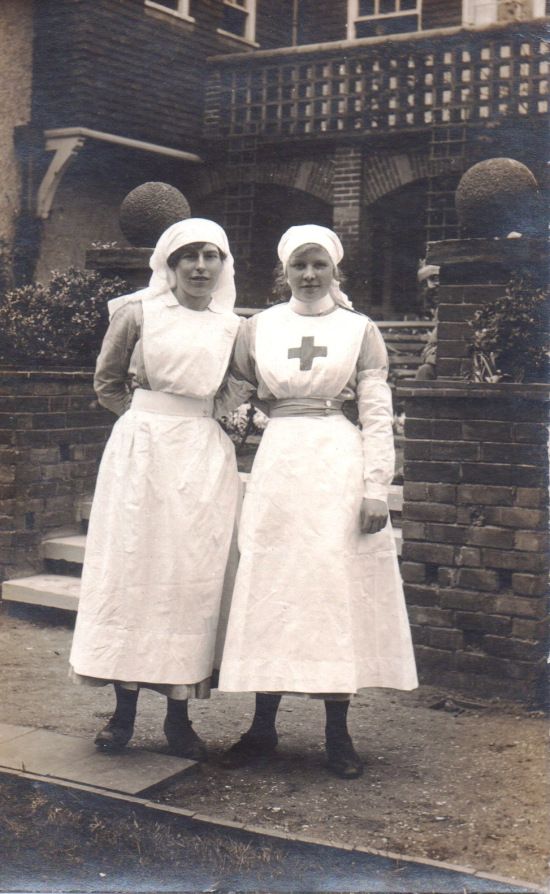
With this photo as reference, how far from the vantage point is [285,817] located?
134 inches

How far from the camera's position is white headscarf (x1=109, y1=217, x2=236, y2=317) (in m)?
3.83

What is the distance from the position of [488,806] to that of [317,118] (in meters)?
11.2

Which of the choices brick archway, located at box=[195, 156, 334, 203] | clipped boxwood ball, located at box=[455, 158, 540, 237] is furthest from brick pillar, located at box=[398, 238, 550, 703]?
brick archway, located at box=[195, 156, 334, 203]

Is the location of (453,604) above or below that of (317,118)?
below

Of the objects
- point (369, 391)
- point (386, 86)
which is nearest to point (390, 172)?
point (386, 86)

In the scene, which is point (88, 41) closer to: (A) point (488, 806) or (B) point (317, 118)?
(B) point (317, 118)

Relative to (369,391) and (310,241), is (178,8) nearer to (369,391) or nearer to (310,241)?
(310,241)

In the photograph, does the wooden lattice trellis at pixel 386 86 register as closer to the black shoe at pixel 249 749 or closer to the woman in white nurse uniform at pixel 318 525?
the woman in white nurse uniform at pixel 318 525

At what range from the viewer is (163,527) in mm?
3814

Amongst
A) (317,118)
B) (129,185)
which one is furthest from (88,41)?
(317,118)

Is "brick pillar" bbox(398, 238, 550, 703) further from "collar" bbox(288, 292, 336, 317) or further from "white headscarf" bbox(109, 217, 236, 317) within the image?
"white headscarf" bbox(109, 217, 236, 317)

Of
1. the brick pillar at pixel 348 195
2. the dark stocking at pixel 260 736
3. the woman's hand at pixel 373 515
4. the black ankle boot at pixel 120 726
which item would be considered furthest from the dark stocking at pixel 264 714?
the brick pillar at pixel 348 195

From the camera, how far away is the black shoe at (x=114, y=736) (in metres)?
3.91

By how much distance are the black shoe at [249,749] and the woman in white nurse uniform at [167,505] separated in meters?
0.13
